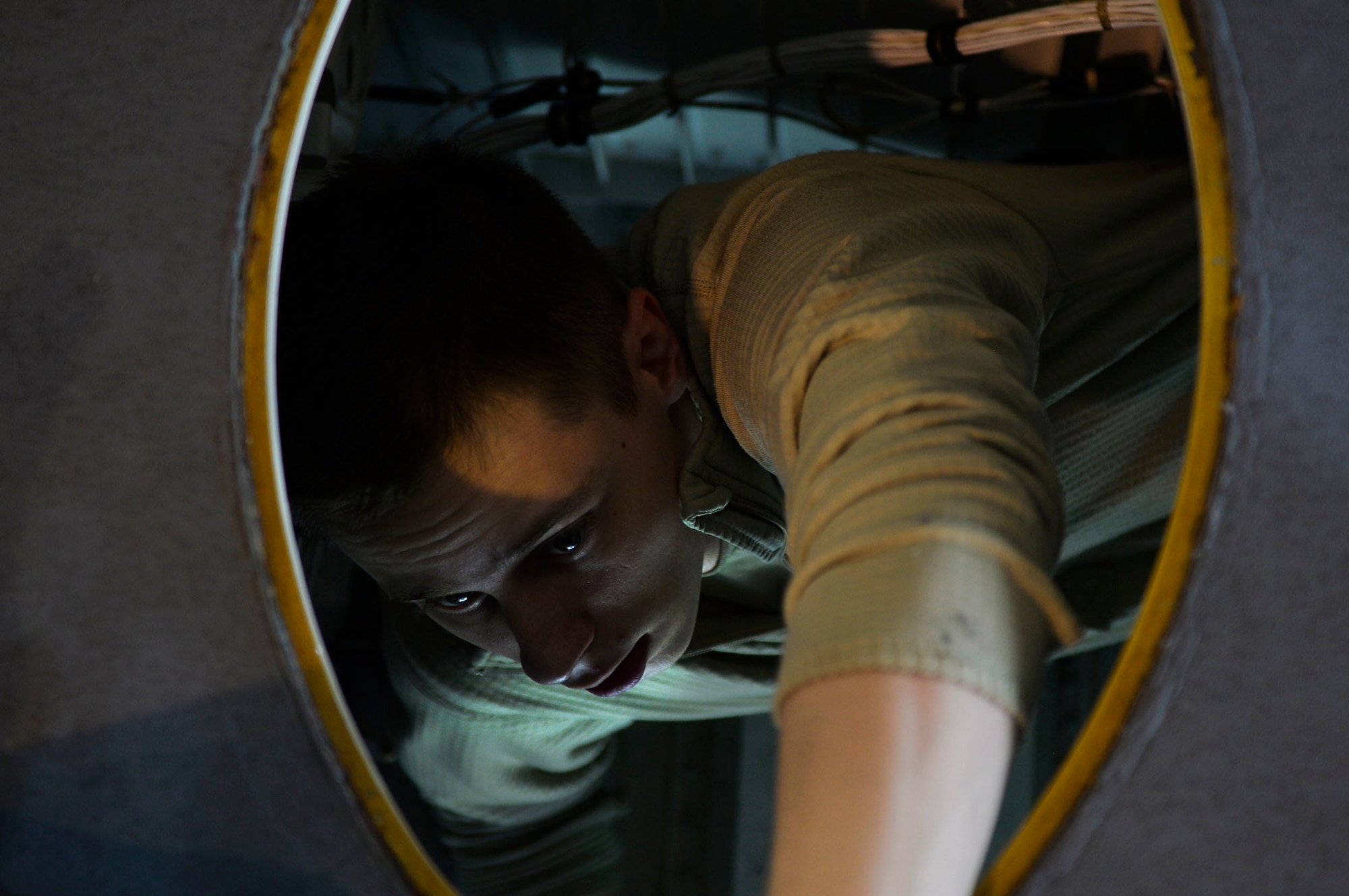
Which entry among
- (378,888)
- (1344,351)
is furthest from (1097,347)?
(378,888)

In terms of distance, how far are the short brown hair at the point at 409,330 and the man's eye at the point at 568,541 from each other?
8 cm

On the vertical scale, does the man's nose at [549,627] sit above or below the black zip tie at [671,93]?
below

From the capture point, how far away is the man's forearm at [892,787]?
0.37 metres

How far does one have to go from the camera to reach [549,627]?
78 centimetres

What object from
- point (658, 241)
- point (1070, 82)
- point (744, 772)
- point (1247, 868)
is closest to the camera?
point (1247, 868)

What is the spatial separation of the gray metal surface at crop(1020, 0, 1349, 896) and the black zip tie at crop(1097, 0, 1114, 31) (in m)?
0.65

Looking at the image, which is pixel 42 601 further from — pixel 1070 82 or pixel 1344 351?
pixel 1070 82

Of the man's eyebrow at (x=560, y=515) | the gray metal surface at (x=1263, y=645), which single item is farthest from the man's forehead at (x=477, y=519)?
the gray metal surface at (x=1263, y=645)

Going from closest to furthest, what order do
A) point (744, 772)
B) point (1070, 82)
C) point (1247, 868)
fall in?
point (1247, 868) < point (1070, 82) < point (744, 772)

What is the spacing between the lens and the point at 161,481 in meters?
0.44

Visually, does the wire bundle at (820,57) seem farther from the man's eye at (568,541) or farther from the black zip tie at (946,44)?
the man's eye at (568,541)

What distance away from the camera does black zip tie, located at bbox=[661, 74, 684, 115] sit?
3.96 ft

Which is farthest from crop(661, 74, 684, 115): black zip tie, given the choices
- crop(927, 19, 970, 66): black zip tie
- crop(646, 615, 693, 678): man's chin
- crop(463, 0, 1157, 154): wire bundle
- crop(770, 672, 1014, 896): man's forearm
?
crop(770, 672, 1014, 896): man's forearm

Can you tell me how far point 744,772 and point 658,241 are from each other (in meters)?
0.81
